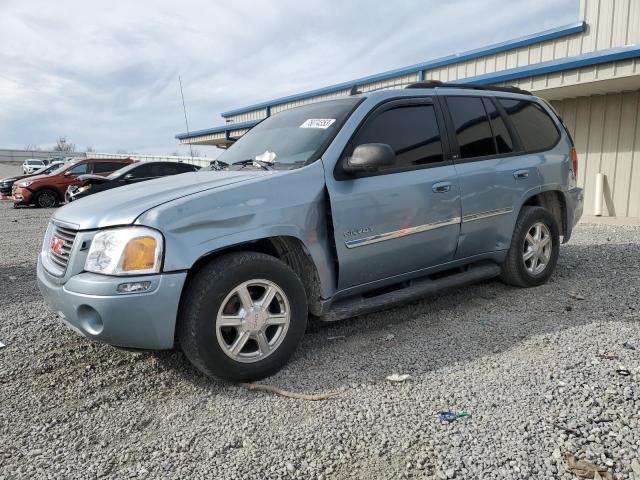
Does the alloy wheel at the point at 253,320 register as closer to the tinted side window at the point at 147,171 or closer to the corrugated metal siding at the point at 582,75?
the corrugated metal siding at the point at 582,75

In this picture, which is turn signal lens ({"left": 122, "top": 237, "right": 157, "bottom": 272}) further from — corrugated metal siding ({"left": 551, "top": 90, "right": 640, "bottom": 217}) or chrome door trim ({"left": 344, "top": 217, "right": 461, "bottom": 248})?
corrugated metal siding ({"left": 551, "top": 90, "right": 640, "bottom": 217})

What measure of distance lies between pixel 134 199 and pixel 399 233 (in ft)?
6.03

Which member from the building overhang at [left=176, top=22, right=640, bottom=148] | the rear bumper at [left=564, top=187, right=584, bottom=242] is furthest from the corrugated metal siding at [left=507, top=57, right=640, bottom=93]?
the rear bumper at [left=564, top=187, right=584, bottom=242]

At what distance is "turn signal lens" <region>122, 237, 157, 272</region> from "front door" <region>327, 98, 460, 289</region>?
1.19m

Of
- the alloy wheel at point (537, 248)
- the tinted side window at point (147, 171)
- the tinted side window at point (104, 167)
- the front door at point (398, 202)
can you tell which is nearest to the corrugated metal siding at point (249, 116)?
the tinted side window at point (104, 167)

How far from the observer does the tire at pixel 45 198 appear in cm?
1552

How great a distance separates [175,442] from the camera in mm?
2395

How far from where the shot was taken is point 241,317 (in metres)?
2.87

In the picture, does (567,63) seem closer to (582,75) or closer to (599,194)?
(582,75)

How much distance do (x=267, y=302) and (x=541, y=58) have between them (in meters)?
9.80

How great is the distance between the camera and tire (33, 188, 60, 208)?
15.5 meters

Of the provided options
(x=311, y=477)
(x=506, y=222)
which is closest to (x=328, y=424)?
(x=311, y=477)

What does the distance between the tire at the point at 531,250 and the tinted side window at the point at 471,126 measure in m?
0.80

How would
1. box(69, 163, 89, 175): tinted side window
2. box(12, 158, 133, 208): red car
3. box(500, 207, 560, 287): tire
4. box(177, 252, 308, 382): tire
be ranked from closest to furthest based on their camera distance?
box(177, 252, 308, 382): tire
box(500, 207, 560, 287): tire
box(12, 158, 133, 208): red car
box(69, 163, 89, 175): tinted side window
